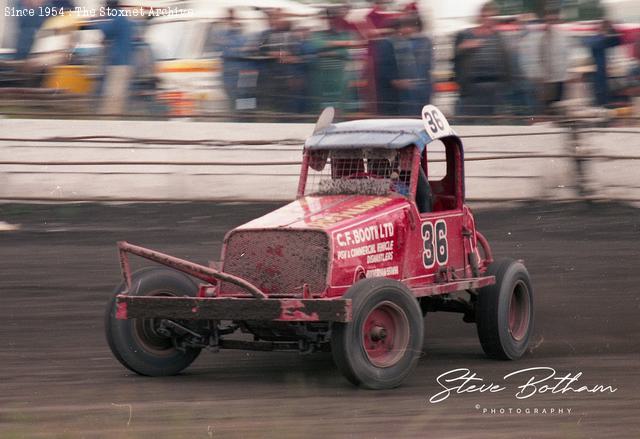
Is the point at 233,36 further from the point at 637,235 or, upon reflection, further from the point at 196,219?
the point at 637,235

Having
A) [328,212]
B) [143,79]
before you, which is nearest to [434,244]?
[328,212]

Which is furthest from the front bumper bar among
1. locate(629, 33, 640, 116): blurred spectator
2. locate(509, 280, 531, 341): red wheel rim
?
locate(629, 33, 640, 116): blurred spectator

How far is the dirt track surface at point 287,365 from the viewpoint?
5484 millimetres

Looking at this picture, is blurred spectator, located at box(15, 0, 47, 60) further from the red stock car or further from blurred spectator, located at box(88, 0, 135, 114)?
the red stock car

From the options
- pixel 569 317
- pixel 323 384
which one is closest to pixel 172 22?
pixel 569 317

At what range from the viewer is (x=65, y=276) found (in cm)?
1009

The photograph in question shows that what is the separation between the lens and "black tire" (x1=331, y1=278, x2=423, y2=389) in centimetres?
621

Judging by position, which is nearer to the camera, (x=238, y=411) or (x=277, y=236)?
(x=238, y=411)

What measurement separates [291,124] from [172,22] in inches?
66.9

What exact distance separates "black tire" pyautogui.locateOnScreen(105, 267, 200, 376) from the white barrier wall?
6356mm

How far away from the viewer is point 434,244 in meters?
7.33

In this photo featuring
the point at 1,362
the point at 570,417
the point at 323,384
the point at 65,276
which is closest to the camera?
the point at 570,417

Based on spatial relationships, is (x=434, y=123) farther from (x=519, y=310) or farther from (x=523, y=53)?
(x=523, y=53)
